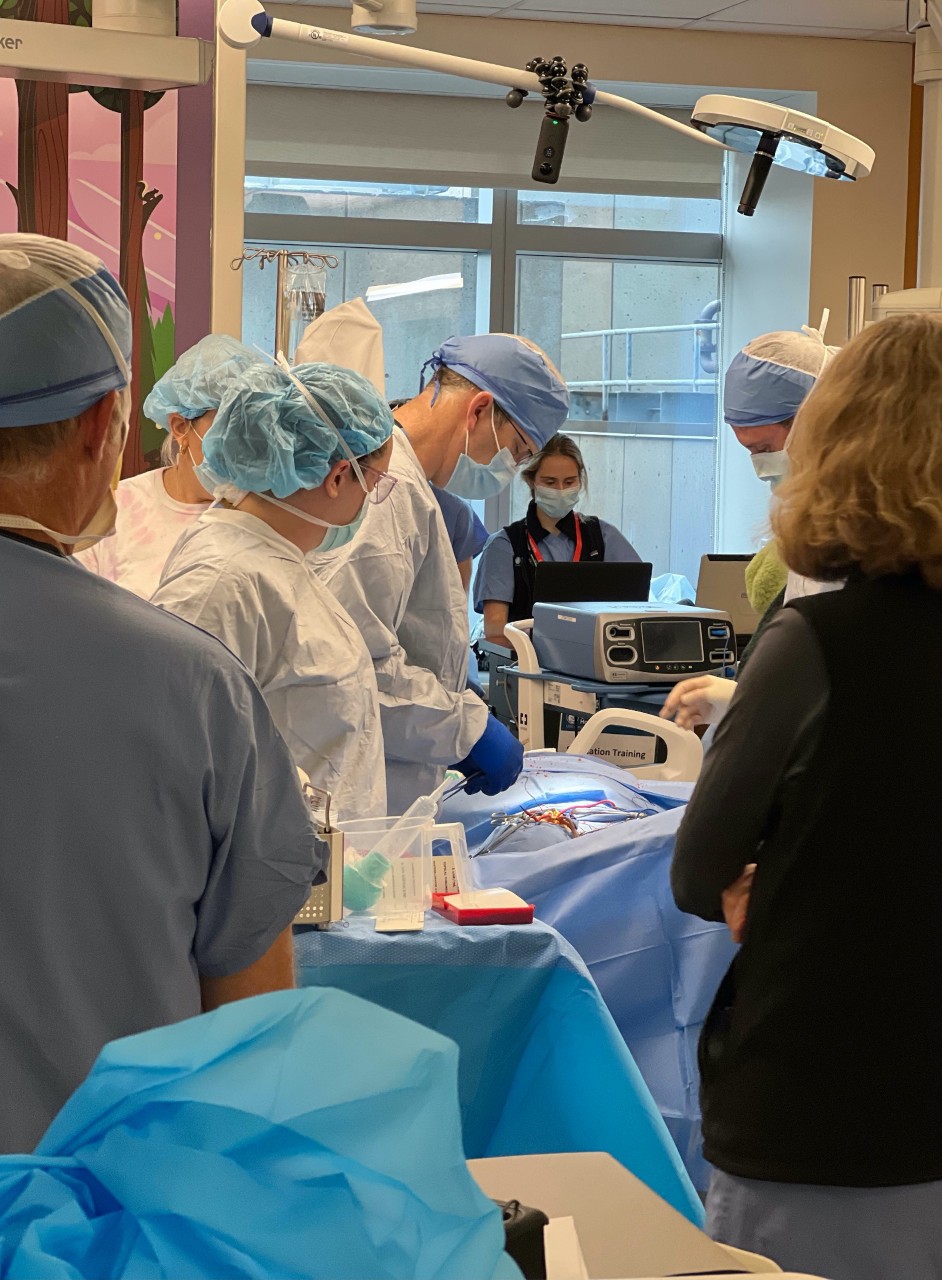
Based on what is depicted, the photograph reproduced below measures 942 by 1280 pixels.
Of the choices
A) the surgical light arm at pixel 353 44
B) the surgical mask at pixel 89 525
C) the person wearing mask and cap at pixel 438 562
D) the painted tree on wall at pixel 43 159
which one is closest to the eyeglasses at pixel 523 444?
the person wearing mask and cap at pixel 438 562

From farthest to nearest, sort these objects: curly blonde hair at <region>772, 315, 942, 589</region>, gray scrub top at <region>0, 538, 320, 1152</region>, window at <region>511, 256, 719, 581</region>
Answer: window at <region>511, 256, 719, 581</region>, curly blonde hair at <region>772, 315, 942, 589</region>, gray scrub top at <region>0, 538, 320, 1152</region>

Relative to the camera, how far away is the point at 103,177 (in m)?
2.87

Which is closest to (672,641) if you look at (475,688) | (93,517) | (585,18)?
(475,688)

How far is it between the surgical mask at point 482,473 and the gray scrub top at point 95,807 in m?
1.81

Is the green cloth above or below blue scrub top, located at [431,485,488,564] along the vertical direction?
below

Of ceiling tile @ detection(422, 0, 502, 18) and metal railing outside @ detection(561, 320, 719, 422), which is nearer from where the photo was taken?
ceiling tile @ detection(422, 0, 502, 18)

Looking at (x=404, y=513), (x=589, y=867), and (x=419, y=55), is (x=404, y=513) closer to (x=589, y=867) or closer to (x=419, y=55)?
(x=589, y=867)

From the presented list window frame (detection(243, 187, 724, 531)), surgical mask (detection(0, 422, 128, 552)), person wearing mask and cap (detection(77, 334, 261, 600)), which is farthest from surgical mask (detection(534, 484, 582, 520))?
surgical mask (detection(0, 422, 128, 552))

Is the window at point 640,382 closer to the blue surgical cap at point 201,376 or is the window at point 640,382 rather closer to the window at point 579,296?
the window at point 579,296

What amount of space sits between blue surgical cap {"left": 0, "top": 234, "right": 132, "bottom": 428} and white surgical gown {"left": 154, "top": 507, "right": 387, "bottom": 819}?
2.67ft

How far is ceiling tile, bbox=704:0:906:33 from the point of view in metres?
5.66

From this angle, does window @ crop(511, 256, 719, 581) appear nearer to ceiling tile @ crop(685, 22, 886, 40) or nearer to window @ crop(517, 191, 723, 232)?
window @ crop(517, 191, 723, 232)

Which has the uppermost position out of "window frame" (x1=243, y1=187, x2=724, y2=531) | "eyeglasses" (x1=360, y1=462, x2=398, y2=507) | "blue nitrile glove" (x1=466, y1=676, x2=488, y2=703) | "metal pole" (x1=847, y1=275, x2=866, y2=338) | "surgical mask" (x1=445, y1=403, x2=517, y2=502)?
"window frame" (x1=243, y1=187, x2=724, y2=531)

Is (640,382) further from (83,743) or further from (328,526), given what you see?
(83,743)
